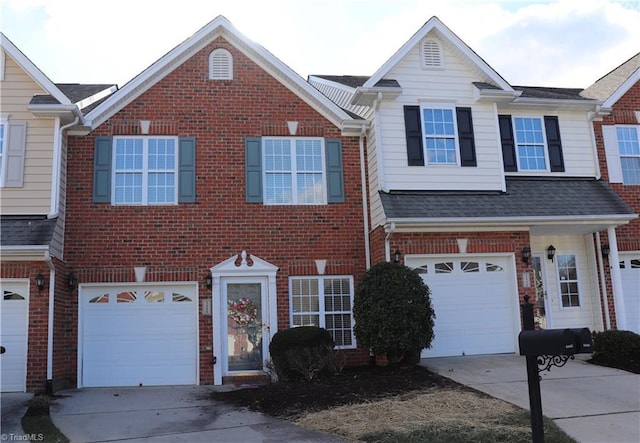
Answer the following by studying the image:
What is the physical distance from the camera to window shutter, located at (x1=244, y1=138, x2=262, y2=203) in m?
13.3

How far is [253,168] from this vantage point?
13.4 meters

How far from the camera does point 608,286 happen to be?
1440 centimetres

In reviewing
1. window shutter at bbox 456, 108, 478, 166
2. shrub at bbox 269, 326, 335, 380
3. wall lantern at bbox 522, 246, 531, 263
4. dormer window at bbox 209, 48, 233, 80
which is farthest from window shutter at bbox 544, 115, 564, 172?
dormer window at bbox 209, 48, 233, 80

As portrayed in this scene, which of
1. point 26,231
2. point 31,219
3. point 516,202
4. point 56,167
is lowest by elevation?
point 26,231

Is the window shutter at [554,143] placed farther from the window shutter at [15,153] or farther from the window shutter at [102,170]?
the window shutter at [15,153]

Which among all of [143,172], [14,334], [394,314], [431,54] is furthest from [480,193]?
[14,334]

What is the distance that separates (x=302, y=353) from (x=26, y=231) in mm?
5980

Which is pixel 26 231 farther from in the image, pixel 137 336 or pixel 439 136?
pixel 439 136

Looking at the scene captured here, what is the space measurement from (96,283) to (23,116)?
3875mm

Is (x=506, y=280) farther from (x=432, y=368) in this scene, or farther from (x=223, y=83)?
(x=223, y=83)

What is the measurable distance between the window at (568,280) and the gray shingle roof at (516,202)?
177 centimetres

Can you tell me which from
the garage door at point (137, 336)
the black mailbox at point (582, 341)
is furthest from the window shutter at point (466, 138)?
the black mailbox at point (582, 341)

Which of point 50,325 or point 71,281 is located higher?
point 71,281

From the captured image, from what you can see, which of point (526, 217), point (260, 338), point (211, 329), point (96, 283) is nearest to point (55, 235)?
point (96, 283)
